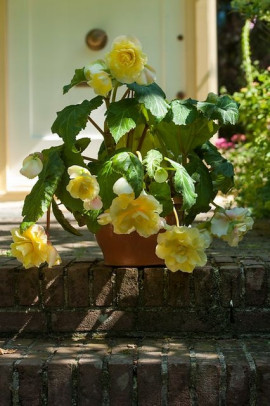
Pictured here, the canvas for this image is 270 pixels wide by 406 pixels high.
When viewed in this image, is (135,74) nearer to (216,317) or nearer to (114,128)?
(114,128)

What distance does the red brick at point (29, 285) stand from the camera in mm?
2521

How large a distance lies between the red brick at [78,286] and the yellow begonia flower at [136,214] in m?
0.26

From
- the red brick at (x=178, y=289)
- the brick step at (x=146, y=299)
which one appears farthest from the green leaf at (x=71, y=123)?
the red brick at (x=178, y=289)

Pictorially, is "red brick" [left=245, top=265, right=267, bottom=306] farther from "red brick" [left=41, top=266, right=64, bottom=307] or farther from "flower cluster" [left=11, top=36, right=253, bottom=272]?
"red brick" [left=41, top=266, right=64, bottom=307]

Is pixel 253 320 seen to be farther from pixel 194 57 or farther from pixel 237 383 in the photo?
pixel 194 57

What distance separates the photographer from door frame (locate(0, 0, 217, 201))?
17.9 ft

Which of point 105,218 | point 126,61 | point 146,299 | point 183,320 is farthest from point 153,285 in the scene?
point 126,61

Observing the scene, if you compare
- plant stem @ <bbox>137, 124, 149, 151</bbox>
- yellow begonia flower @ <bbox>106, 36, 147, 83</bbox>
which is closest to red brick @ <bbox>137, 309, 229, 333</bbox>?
plant stem @ <bbox>137, 124, 149, 151</bbox>

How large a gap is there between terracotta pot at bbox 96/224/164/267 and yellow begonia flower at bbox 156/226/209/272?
143mm

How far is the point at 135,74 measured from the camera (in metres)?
2.36

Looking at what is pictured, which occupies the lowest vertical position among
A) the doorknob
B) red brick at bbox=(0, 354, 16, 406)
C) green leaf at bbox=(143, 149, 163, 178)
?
red brick at bbox=(0, 354, 16, 406)

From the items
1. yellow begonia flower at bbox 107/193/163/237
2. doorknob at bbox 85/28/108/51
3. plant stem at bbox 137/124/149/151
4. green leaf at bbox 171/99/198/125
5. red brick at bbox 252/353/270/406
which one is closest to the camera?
red brick at bbox 252/353/270/406

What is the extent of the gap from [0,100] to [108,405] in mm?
3658

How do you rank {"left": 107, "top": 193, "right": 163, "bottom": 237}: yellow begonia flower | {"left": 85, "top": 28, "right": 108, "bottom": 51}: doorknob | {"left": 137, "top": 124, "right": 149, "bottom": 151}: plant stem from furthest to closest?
{"left": 85, "top": 28, "right": 108, "bottom": 51}: doorknob, {"left": 137, "top": 124, "right": 149, "bottom": 151}: plant stem, {"left": 107, "top": 193, "right": 163, "bottom": 237}: yellow begonia flower
